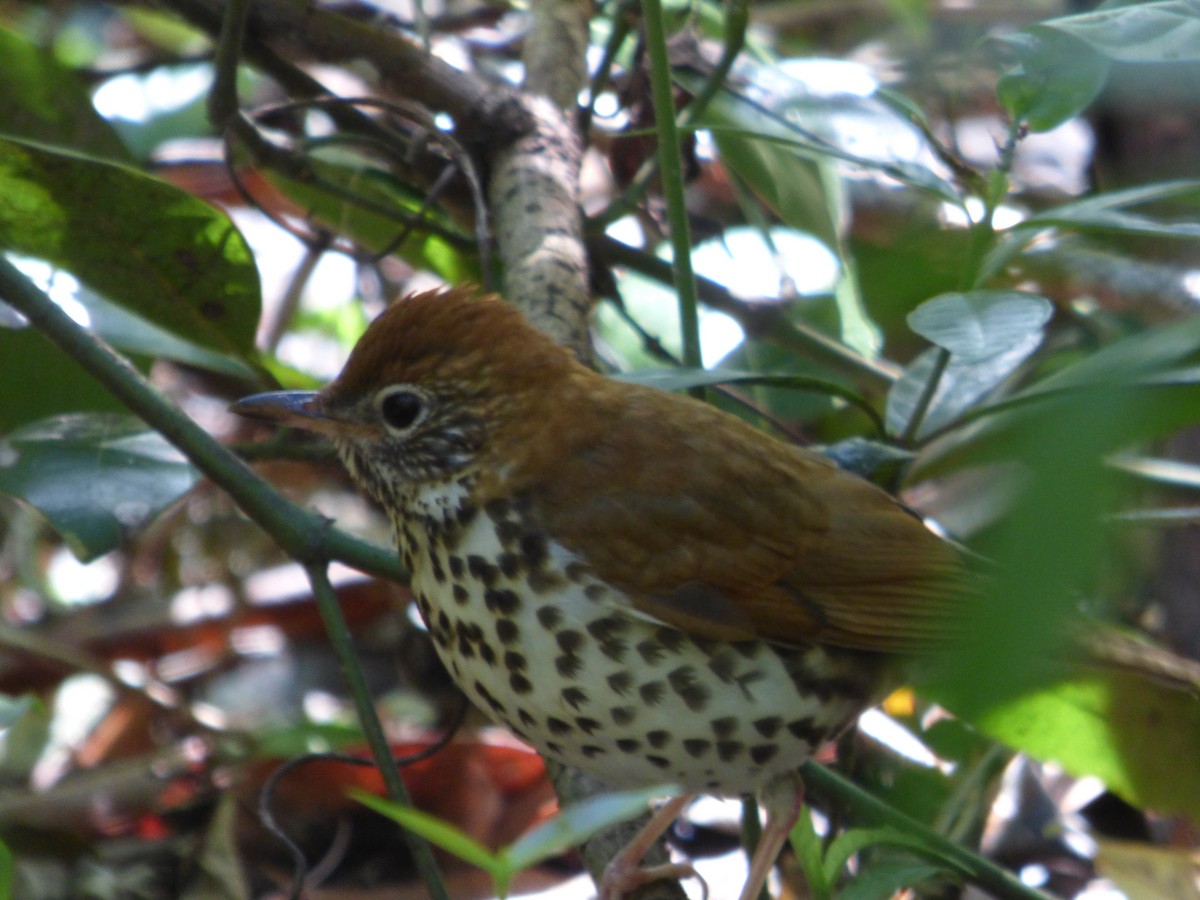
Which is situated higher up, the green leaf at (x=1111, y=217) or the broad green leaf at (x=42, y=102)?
the broad green leaf at (x=42, y=102)

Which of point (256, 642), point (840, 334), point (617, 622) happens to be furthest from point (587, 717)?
point (256, 642)

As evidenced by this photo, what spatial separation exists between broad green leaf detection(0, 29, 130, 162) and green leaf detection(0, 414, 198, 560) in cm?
68

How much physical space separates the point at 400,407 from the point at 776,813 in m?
0.94

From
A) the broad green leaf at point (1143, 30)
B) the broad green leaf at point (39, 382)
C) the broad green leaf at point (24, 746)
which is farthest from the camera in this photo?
the broad green leaf at point (24, 746)

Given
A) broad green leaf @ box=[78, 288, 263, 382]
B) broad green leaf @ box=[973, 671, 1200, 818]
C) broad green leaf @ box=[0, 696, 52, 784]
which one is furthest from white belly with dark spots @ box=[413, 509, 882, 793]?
broad green leaf @ box=[0, 696, 52, 784]

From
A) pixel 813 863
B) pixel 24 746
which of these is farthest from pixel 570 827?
pixel 24 746

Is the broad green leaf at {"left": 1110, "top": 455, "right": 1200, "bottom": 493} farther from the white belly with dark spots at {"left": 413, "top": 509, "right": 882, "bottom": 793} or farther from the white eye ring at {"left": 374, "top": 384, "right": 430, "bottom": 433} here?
the white eye ring at {"left": 374, "top": 384, "right": 430, "bottom": 433}

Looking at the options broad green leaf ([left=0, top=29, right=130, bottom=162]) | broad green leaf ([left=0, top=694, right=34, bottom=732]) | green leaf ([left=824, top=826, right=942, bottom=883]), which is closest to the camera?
green leaf ([left=824, top=826, right=942, bottom=883])

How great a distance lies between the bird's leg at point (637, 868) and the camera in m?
2.14

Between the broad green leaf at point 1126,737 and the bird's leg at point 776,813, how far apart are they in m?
0.38

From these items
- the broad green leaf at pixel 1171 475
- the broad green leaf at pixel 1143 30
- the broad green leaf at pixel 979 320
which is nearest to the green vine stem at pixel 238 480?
the broad green leaf at pixel 979 320

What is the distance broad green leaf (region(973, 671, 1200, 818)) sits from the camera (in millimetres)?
2443

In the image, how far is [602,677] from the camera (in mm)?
2012

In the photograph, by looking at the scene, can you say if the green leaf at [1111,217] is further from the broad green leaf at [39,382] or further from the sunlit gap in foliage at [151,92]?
the sunlit gap in foliage at [151,92]
